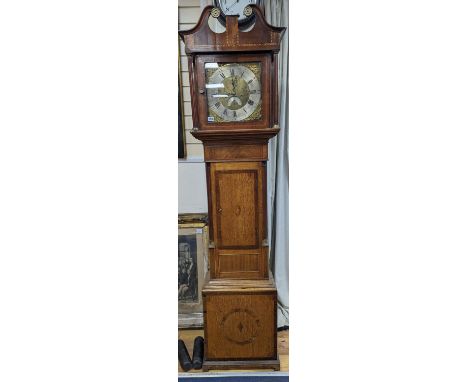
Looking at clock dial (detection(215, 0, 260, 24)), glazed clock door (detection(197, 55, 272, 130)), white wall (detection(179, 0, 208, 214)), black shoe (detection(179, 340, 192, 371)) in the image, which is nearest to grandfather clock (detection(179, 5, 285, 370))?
glazed clock door (detection(197, 55, 272, 130))

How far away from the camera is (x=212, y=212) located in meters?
1.33

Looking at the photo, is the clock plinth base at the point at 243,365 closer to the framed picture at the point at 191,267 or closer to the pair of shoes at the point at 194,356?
the pair of shoes at the point at 194,356

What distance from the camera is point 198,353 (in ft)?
4.94

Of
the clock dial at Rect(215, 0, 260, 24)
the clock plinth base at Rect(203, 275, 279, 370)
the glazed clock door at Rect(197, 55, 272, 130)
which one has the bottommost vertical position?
the clock plinth base at Rect(203, 275, 279, 370)

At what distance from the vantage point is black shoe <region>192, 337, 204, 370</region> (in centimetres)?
145

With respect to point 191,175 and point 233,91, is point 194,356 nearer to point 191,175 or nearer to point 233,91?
point 191,175

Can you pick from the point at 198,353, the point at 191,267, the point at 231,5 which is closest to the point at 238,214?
the point at 191,267

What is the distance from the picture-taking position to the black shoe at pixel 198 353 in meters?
1.45

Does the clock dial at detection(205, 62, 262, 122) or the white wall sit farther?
the white wall

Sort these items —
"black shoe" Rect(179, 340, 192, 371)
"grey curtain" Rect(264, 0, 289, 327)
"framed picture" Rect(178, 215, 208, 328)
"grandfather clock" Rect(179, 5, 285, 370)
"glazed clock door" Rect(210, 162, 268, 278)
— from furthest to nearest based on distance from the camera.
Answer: "framed picture" Rect(178, 215, 208, 328), "grey curtain" Rect(264, 0, 289, 327), "black shoe" Rect(179, 340, 192, 371), "glazed clock door" Rect(210, 162, 268, 278), "grandfather clock" Rect(179, 5, 285, 370)

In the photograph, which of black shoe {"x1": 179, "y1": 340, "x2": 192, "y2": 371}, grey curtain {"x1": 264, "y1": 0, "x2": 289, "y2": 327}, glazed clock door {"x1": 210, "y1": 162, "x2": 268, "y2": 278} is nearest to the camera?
glazed clock door {"x1": 210, "y1": 162, "x2": 268, "y2": 278}

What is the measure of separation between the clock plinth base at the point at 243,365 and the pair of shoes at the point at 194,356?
84mm

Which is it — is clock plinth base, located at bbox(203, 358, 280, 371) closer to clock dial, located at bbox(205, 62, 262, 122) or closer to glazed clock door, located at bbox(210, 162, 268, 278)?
glazed clock door, located at bbox(210, 162, 268, 278)

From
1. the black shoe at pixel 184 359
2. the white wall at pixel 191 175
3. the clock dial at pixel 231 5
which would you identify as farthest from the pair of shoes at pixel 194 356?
the clock dial at pixel 231 5
